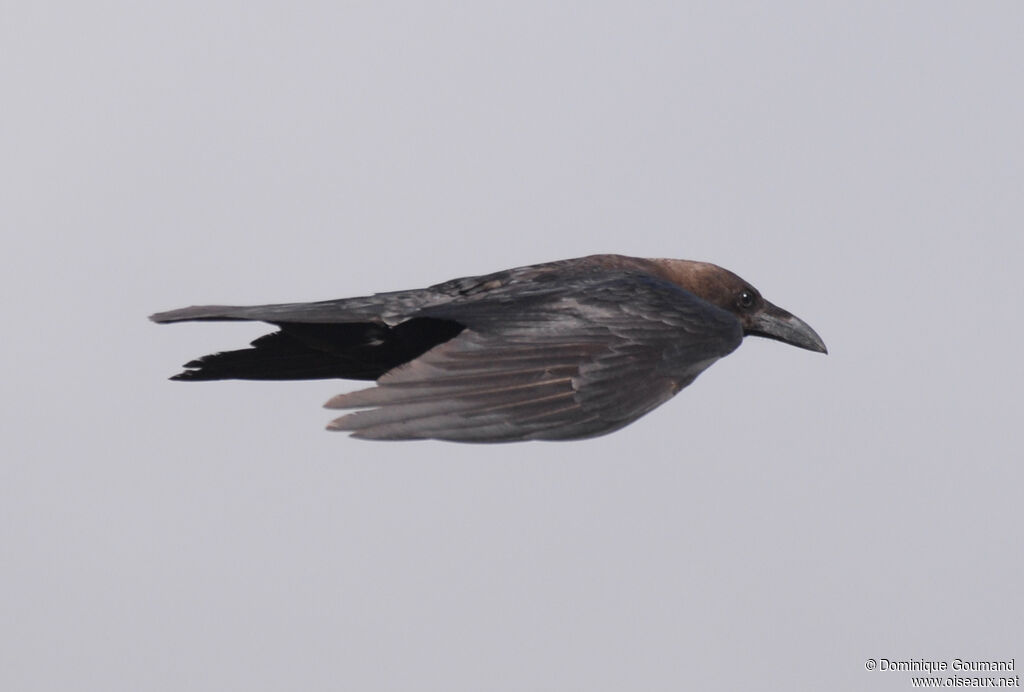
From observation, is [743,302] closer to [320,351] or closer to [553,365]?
[320,351]

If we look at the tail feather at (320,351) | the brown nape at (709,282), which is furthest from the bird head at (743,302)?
the tail feather at (320,351)

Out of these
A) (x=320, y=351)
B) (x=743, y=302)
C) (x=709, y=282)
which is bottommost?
(x=320, y=351)

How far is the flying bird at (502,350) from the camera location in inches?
314

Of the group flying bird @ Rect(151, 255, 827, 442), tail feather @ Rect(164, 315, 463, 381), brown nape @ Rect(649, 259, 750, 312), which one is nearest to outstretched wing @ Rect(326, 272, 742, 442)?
flying bird @ Rect(151, 255, 827, 442)

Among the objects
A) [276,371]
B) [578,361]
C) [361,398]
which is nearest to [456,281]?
[276,371]

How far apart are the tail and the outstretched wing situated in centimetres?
74

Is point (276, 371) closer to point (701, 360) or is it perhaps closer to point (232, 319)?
point (232, 319)

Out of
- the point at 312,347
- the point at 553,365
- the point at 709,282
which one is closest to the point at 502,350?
the point at 553,365

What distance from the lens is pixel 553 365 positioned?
8531 mm

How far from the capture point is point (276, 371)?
10781 mm

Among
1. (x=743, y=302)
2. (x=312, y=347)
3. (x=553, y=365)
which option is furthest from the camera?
(x=743, y=302)

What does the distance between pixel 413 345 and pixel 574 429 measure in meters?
2.30

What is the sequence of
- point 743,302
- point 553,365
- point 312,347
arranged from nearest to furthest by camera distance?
point 553,365, point 312,347, point 743,302

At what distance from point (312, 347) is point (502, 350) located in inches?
90.7
